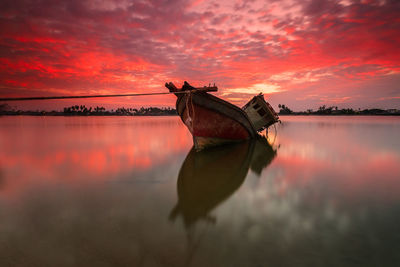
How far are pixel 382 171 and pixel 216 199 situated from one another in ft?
28.4

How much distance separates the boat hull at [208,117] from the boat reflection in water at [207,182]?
1.27 metres

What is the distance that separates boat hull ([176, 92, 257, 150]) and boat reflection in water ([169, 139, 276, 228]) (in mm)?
1274

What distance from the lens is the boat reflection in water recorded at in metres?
5.01

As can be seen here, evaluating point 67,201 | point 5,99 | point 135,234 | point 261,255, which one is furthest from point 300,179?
point 5,99

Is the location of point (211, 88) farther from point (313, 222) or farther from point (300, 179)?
point (313, 222)

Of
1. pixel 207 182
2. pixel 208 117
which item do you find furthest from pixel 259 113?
pixel 207 182

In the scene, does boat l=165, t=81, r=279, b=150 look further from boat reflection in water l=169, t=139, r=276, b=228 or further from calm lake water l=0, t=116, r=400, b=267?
calm lake water l=0, t=116, r=400, b=267

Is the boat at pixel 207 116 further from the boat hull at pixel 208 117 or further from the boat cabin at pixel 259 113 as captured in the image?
the boat cabin at pixel 259 113

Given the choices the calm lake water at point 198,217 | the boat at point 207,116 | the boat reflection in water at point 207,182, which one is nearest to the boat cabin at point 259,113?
the boat at point 207,116

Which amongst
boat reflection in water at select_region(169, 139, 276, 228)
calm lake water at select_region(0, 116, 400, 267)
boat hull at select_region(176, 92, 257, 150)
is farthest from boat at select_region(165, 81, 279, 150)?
calm lake water at select_region(0, 116, 400, 267)

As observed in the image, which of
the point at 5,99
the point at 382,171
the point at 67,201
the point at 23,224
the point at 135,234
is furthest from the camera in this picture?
the point at 382,171

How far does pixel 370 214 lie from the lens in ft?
16.0

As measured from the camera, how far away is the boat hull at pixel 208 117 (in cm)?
1180

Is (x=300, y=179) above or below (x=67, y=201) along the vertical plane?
below
